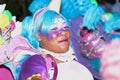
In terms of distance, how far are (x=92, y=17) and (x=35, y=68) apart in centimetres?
47

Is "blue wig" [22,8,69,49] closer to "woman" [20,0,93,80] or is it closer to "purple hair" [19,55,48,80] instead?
"woman" [20,0,93,80]

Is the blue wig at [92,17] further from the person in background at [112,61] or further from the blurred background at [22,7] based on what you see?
the blurred background at [22,7]

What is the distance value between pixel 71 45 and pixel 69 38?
0.07 meters

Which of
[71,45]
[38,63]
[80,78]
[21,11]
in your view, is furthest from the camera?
[21,11]

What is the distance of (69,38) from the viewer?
2.07 m

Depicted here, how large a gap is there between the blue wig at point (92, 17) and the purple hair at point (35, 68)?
38 centimetres

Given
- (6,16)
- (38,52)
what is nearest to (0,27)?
(6,16)

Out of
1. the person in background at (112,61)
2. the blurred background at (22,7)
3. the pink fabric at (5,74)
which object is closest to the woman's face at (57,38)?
the pink fabric at (5,74)

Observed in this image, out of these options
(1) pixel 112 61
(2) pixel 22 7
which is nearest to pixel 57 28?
(1) pixel 112 61

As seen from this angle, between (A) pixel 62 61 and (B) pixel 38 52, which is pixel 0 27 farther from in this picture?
(A) pixel 62 61

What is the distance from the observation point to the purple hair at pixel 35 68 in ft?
6.04

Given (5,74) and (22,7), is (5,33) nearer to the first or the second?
(5,74)

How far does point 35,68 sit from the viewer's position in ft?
6.05

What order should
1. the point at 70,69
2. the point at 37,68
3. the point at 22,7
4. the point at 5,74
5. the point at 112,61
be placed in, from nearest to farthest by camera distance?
1. the point at 112,61
2. the point at 37,68
3. the point at 70,69
4. the point at 5,74
5. the point at 22,7
